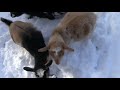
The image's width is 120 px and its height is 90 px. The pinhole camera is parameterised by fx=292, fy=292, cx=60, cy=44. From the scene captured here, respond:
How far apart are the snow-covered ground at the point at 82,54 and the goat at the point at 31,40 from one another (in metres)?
→ 0.09

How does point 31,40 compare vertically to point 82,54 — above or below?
above

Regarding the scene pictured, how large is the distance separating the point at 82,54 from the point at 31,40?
2.29ft

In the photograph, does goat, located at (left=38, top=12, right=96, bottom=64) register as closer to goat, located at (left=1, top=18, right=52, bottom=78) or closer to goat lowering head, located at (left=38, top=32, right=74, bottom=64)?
goat lowering head, located at (left=38, top=32, right=74, bottom=64)

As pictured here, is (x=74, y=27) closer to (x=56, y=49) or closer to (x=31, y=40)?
(x=56, y=49)

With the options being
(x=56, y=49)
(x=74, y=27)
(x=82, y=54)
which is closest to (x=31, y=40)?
(x=56, y=49)

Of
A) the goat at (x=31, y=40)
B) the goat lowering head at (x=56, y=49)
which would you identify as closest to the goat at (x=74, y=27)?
the goat lowering head at (x=56, y=49)

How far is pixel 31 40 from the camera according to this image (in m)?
3.84

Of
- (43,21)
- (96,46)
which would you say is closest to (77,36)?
(96,46)

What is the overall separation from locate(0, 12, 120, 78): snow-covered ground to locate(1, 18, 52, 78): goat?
0.09 m

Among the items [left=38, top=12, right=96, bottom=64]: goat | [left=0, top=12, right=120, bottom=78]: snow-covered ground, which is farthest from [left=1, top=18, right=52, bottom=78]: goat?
[left=38, top=12, right=96, bottom=64]: goat

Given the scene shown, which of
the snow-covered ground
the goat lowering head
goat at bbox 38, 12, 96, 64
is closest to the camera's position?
the goat lowering head

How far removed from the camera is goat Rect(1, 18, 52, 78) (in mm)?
3713
